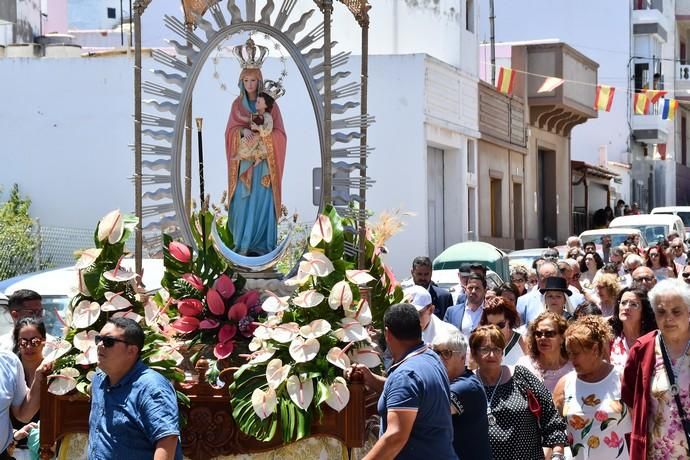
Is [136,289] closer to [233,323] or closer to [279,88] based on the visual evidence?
[233,323]

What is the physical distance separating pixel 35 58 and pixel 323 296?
16634 mm

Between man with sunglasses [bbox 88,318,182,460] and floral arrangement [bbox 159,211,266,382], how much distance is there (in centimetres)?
141

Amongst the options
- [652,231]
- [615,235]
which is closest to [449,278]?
[615,235]

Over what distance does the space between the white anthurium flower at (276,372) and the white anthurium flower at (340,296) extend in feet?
1.30

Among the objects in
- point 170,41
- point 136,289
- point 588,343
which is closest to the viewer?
point 588,343

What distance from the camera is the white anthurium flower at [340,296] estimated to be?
6.46 metres

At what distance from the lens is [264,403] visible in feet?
20.5

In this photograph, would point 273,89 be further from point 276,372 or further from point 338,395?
point 338,395

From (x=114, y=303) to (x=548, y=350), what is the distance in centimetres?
239

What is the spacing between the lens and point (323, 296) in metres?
6.54

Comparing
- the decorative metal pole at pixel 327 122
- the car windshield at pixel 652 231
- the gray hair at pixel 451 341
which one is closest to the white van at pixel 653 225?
the car windshield at pixel 652 231

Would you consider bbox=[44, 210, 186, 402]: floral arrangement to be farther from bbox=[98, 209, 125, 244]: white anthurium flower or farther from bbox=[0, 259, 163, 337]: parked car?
bbox=[0, 259, 163, 337]: parked car

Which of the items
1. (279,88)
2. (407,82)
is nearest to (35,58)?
(407,82)

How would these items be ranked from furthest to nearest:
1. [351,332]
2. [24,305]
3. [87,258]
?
[24,305], [87,258], [351,332]
